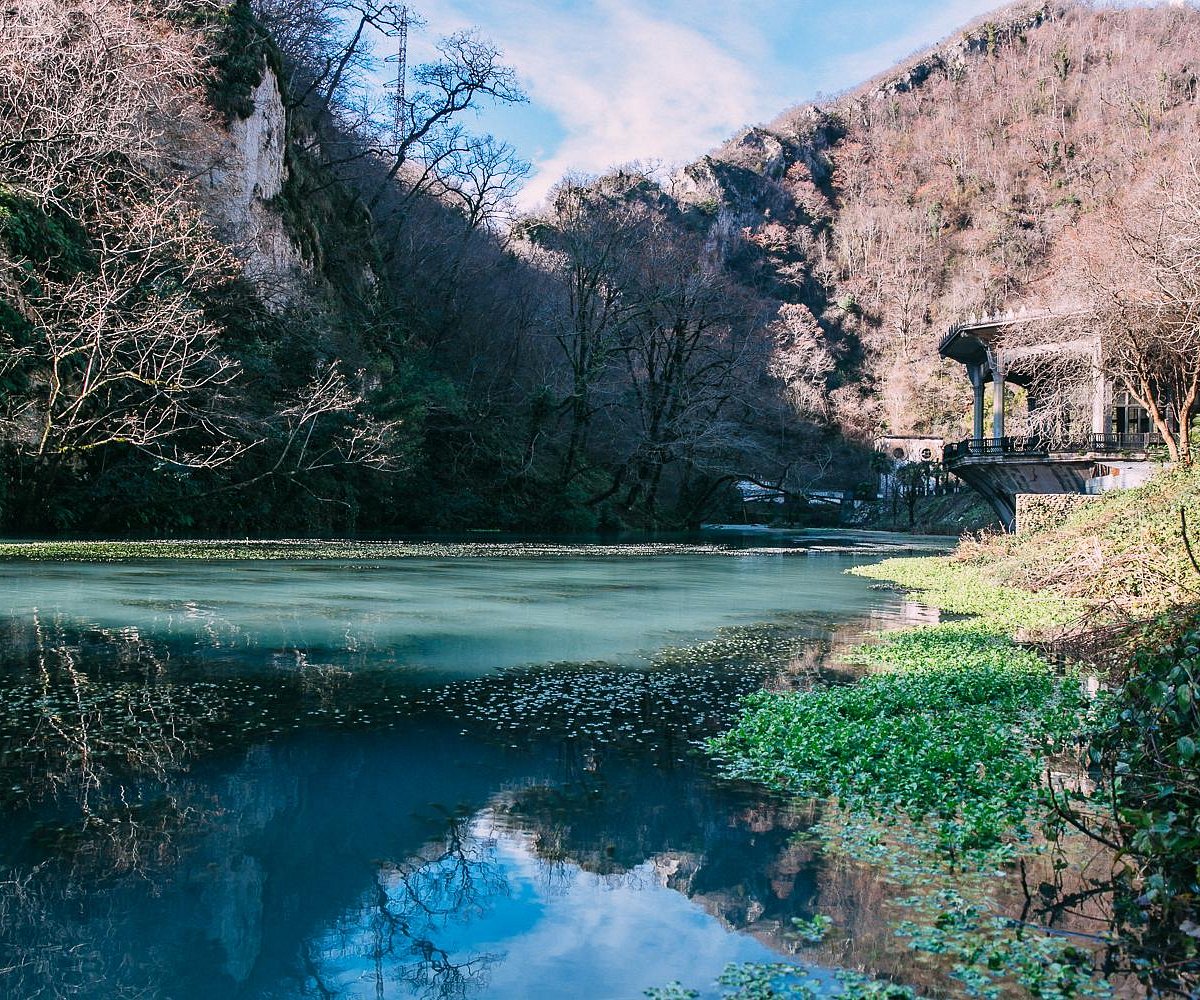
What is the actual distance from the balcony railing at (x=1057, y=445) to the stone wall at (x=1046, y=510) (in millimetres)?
10873

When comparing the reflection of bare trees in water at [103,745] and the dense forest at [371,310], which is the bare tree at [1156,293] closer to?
the dense forest at [371,310]

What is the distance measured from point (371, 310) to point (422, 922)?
37.0 metres

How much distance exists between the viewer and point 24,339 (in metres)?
21.4

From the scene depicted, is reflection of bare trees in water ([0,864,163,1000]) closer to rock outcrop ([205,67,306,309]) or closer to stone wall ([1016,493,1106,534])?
stone wall ([1016,493,1106,534])

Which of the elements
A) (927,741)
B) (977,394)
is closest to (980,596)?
(927,741)

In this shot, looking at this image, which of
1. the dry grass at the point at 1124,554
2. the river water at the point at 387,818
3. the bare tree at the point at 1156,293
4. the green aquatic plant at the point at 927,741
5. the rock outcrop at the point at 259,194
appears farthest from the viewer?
the rock outcrop at the point at 259,194

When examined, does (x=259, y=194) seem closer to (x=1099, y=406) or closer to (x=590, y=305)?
(x=590, y=305)

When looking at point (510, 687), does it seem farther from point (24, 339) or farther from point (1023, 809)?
point (24, 339)

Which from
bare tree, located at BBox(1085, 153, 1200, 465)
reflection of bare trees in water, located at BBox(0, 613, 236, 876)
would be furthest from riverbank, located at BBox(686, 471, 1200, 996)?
bare tree, located at BBox(1085, 153, 1200, 465)

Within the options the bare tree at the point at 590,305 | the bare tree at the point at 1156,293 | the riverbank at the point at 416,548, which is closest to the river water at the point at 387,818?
the riverbank at the point at 416,548

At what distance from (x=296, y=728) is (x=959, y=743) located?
15.2 ft

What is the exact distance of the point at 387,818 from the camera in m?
5.46

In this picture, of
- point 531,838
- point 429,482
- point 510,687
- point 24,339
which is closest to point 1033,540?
point 510,687

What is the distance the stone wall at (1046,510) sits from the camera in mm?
21391
